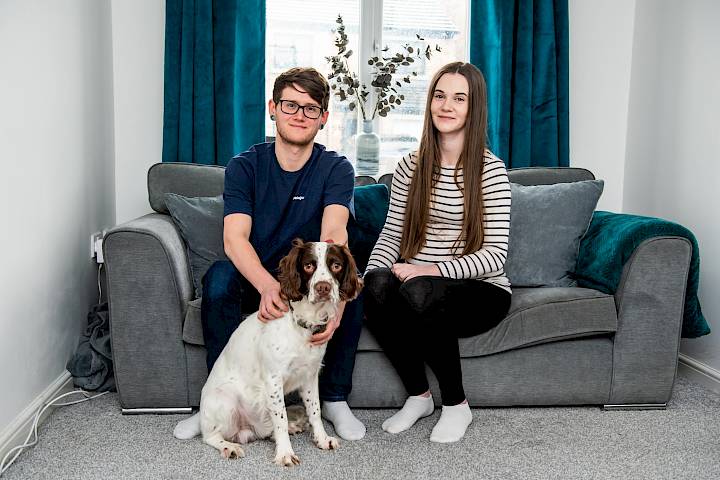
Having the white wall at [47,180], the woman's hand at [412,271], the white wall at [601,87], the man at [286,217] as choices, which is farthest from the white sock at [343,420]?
the white wall at [601,87]

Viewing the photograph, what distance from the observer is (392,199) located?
2.56 metres

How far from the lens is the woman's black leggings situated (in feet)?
7.32

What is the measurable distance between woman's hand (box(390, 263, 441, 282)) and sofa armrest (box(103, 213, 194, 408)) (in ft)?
2.44

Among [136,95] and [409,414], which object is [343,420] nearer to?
[409,414]

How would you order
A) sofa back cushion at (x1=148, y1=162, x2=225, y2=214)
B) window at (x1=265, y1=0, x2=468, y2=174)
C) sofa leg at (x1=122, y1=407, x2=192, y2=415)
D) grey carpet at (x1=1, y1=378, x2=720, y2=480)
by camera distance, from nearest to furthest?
grey carpet at (x1=1, y1=378, x2=720, y2=480) < sofa leg at (x1=122, y1=407, x2=192, y2=415) < sofa back cushion at (x1=148, y1=162, x2=225, y2=214) < window at (x1=265, y1=0, x2=468, y2=174)

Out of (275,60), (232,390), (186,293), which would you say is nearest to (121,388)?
(186,293)

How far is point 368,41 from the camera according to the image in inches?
149

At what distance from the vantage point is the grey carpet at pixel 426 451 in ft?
6.42

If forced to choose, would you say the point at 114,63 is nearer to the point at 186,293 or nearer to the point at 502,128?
the point at 186,293

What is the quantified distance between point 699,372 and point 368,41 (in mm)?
2335

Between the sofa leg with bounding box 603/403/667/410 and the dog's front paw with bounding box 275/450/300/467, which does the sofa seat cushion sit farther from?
the dog's front paw with bounding box 275/450/300/467

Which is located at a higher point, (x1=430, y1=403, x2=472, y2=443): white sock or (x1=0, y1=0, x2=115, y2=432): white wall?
(x1=0, y1=0, x2=115, y2=432): white wall

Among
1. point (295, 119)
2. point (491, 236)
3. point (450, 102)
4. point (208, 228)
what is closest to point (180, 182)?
point (208, 228)

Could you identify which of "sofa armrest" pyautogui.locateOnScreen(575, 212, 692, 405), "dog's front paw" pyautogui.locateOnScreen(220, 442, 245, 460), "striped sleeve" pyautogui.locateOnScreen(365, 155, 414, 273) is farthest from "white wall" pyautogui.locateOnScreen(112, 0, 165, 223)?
"sofa armrest" pyautogui.locateOnScreen(575, 212, 692, 405)
